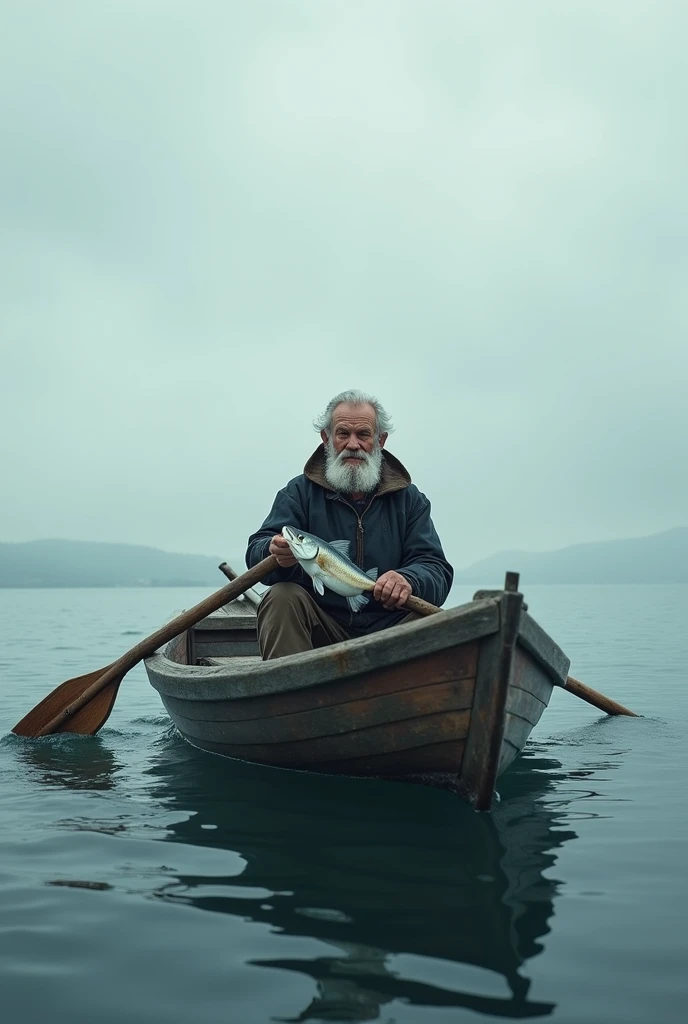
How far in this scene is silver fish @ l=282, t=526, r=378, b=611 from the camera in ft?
15.2

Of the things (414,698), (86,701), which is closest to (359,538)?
(414,698)

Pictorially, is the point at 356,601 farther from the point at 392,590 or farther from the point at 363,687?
Result: the point at 363,687

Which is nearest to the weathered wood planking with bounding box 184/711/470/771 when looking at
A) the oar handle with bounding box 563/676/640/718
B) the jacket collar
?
the jacket collar

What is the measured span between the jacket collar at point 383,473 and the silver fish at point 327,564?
810 mm

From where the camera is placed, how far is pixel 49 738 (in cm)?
666

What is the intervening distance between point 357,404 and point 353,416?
10cm

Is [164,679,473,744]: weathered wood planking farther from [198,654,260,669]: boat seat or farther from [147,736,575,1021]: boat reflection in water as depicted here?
[198,654,260,669]: boat seat

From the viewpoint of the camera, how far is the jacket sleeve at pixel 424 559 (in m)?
5.10

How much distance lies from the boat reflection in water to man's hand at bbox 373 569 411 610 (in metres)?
0.93

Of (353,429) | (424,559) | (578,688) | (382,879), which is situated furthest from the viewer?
(578,688)

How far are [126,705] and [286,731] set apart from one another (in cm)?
555

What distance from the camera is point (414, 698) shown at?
3924mm

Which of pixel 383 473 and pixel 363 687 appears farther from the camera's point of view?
pixel 383 473

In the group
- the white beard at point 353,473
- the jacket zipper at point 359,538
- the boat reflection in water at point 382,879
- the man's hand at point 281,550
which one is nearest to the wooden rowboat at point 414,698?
the boat reflection in water at point 382,879
